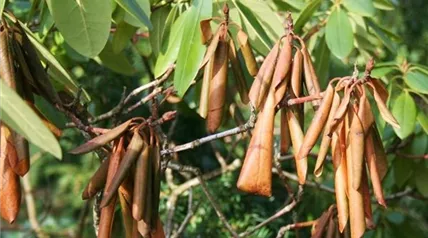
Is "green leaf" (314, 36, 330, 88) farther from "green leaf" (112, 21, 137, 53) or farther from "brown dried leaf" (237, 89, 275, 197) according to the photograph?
"brown dried leaf" (237, 89, 275, 197)

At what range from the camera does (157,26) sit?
128cm

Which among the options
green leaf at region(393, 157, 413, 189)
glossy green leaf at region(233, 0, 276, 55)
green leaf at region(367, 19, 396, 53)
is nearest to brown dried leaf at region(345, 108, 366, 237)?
glossy green leaf at region(233, 0, 276, 55)

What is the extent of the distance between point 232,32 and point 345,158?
29cm

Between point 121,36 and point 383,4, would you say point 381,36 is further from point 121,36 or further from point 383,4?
point 121,36

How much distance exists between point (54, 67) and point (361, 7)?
515 millimetres

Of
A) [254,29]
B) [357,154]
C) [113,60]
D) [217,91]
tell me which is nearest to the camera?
[357,154]

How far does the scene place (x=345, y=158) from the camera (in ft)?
2.95

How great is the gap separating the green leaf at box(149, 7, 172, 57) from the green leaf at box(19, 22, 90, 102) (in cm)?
22

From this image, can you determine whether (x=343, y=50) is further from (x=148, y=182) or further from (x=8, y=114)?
(x=8, y=114)

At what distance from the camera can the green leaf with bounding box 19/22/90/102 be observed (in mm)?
1021

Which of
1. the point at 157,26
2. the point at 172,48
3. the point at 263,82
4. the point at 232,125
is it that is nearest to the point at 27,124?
the point at 263,82

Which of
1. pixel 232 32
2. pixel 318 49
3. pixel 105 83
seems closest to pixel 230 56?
pixel 232 32

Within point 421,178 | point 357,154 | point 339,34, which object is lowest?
point 421,178

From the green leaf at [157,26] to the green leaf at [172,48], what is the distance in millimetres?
71
